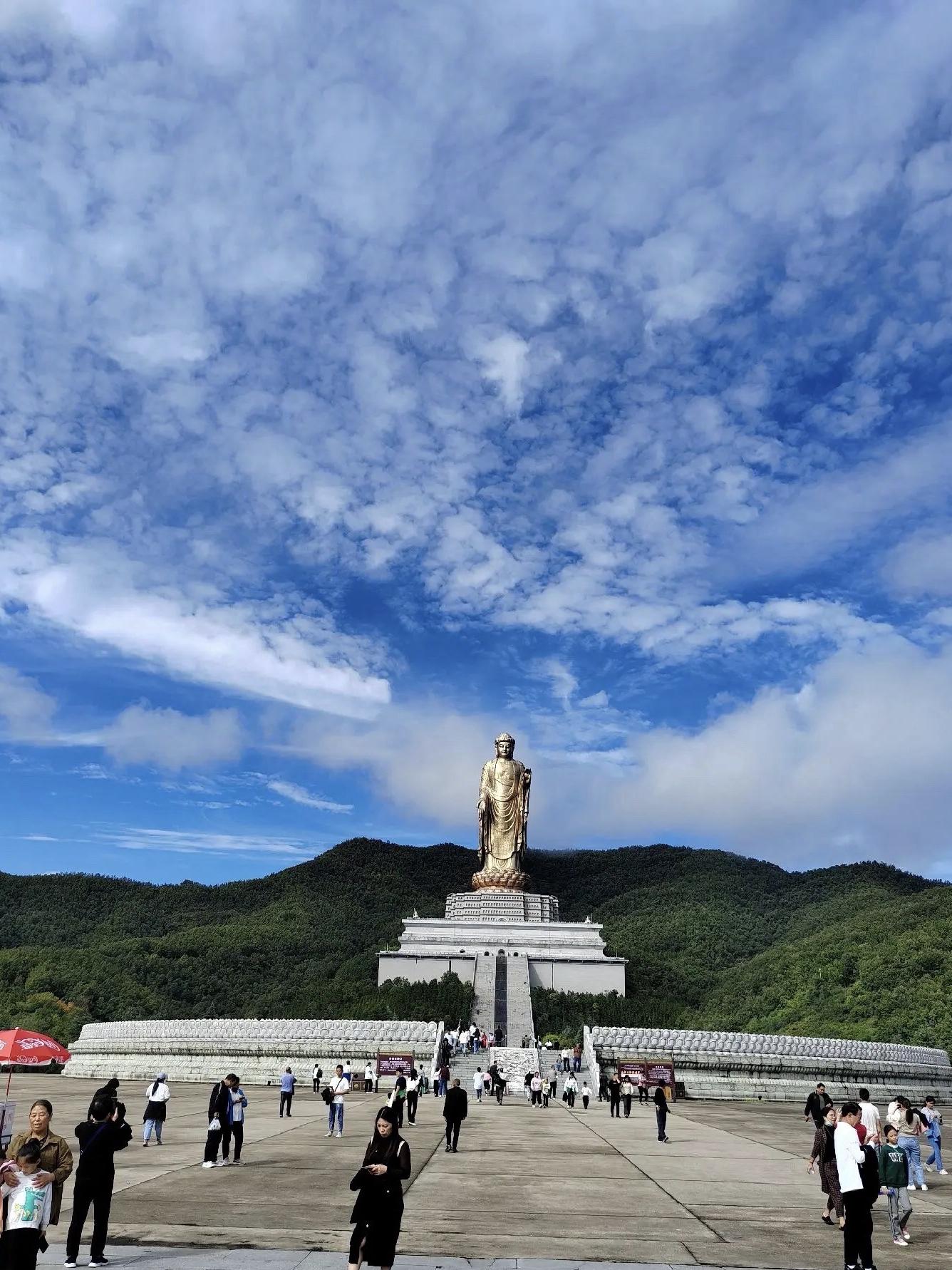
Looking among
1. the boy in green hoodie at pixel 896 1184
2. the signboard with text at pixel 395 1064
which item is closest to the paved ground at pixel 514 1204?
the boy in green hoodie at pixel 896 1184

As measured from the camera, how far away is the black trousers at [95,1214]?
7641 millimetres

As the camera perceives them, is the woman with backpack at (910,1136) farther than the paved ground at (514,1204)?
Yes

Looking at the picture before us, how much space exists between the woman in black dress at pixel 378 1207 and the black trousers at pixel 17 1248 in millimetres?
2008

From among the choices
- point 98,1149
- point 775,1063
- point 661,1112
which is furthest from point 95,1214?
point 775,1063

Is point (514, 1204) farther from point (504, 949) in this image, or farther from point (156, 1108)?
point (504, 949)

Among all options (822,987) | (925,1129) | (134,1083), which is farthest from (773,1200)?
(822,987)

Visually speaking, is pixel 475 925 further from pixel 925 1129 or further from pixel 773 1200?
pixel 773 1200

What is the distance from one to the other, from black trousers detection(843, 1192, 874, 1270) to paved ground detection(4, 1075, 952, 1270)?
506 millimetres

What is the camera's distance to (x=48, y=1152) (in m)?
6.32

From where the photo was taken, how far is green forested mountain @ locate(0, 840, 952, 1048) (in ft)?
129

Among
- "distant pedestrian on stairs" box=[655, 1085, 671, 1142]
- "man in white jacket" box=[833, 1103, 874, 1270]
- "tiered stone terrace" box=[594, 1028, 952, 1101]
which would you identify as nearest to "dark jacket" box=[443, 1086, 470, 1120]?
"distant pedestrian on stairs" box=[655, 1085, 671, 1142]

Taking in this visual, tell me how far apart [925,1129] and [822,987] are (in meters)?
28.0

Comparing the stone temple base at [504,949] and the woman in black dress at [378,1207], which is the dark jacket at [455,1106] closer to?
the woman in black dress at [378,1207]

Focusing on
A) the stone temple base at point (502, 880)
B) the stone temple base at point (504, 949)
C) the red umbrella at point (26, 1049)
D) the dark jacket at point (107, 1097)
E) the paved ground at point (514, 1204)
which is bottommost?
the paved ground at point (514, 1204)
